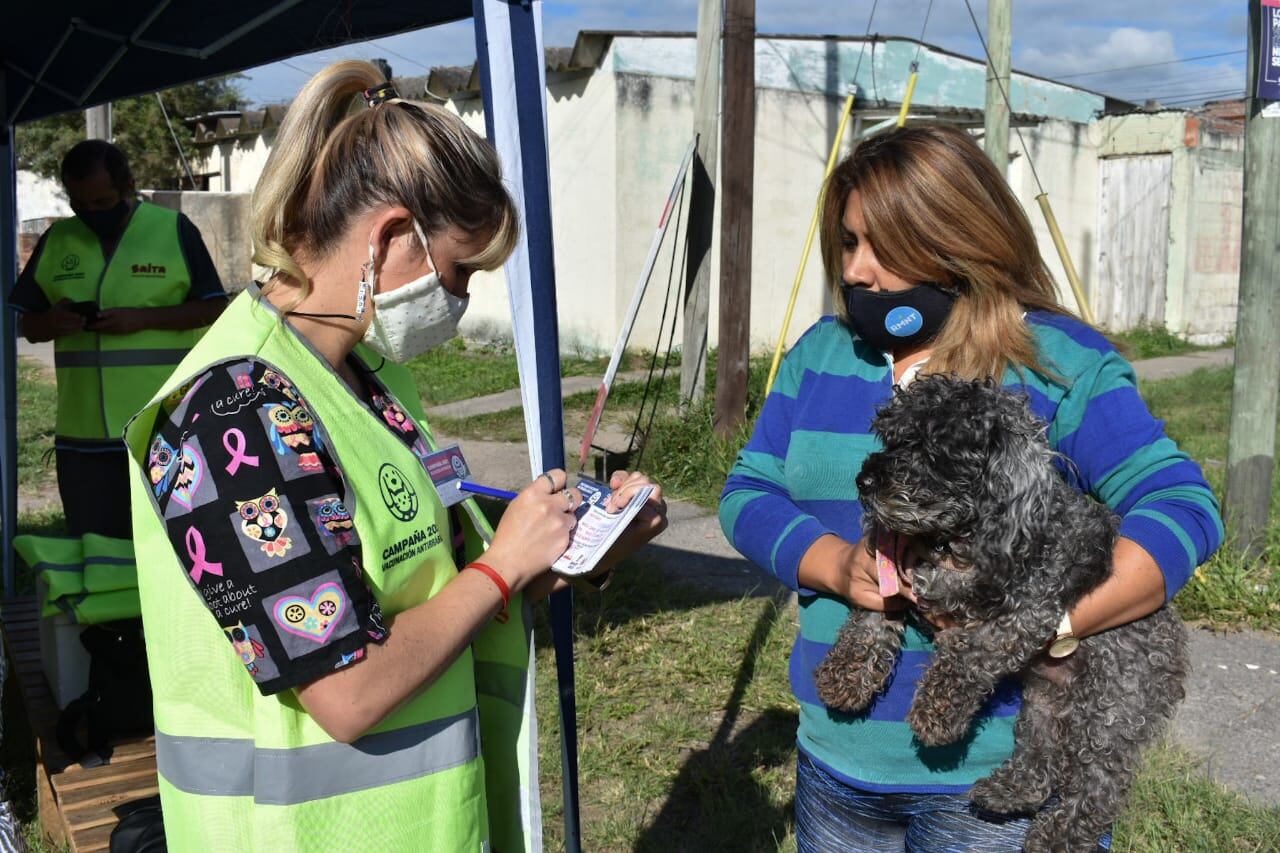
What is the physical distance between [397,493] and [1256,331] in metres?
5.45

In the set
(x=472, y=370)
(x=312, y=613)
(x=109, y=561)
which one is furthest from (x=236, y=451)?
(x=472, y=370)

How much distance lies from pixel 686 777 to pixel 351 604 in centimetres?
314

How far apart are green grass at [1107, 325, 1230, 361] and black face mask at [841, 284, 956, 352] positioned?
53.8ft

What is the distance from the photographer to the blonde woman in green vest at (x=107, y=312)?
16.2ft

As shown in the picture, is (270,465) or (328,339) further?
(328,339)

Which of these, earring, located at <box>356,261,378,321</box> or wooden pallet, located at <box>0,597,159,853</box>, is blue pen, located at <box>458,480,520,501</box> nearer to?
earring, located at <box>356,261,378,321</box>

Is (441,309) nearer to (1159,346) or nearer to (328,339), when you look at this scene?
(328,339)

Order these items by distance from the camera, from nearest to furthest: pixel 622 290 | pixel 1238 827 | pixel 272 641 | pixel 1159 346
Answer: pixel 272 641, pixel 1238 827, pixel 622 290, pixel 1159 346

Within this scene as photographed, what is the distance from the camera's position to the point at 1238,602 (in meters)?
5.69

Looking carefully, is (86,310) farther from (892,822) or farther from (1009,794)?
(1009,794)

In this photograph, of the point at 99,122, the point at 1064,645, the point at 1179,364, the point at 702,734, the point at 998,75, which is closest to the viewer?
the point at 1064,645

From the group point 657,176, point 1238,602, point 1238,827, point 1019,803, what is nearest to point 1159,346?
point 657,176

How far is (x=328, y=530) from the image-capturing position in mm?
1523

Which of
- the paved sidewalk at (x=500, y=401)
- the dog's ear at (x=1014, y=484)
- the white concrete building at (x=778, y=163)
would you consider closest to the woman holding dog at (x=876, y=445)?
the dog's ear at (x=1014, y=484)
